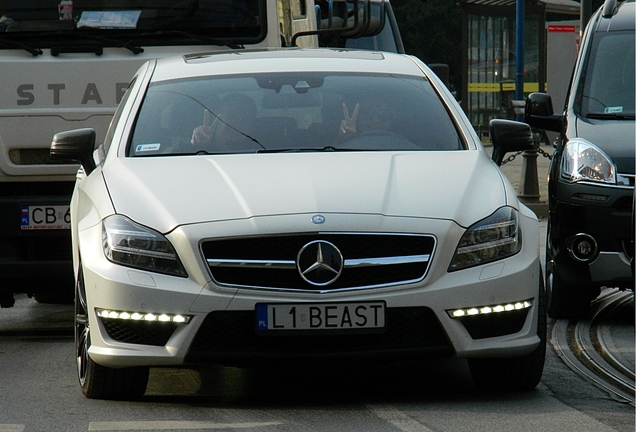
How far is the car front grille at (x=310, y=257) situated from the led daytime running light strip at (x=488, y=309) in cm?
21

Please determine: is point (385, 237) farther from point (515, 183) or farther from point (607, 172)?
point (515, 183)

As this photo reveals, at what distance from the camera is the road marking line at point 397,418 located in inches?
217

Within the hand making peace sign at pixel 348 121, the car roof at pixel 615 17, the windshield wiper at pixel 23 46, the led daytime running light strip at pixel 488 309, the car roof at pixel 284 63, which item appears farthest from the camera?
the car roof at pixel 615 17

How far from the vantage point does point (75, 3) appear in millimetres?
9219

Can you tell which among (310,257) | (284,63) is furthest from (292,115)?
(310,257)

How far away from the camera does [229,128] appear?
275 inches

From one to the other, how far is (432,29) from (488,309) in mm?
62282

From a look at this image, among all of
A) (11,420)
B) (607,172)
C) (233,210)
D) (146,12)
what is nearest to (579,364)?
(607,172)

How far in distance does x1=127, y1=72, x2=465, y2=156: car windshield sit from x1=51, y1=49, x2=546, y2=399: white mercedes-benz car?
0.64ft

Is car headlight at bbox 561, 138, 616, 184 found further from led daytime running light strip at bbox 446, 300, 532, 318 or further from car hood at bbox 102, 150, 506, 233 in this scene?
led daytime running light strip at bbox 446, 300, 532, 318

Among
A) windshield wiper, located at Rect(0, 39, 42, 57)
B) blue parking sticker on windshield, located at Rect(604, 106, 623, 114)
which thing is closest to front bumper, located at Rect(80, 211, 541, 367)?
windshield wiper, located at Rect(0, 39, 42, 57)

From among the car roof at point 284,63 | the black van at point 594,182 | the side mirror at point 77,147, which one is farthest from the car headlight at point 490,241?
the black van at point 594,182

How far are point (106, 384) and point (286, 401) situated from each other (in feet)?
2.55

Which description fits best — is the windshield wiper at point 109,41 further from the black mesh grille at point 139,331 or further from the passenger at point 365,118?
the black mesh grille at point 139,331
